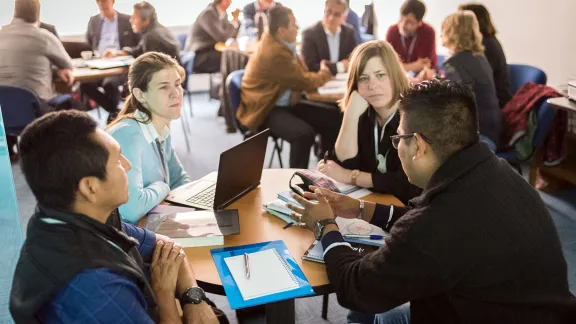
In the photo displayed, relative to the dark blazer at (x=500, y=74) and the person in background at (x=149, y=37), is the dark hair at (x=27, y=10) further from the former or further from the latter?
the dark blazer at (x=500, y=74)

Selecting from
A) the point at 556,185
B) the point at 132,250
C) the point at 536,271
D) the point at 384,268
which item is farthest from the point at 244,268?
the point at 556,185

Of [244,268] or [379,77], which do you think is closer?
[244,268]

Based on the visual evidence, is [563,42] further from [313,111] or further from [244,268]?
[244,268]

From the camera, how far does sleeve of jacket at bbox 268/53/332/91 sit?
12.9 feet

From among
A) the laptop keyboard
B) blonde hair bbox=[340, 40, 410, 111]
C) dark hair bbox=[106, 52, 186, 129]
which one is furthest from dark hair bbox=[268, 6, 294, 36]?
the laptop keyboard

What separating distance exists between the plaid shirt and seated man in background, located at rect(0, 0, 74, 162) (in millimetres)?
3165

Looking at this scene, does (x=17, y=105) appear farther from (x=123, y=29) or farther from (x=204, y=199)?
(x=204, y=199)

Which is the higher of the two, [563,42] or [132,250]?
[563,42]

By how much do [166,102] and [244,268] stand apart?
949 millimetres

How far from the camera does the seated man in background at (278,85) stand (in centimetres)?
393

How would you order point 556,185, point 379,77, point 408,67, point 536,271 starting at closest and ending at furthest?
1. point 536,271
2. point 379,77
3. point 556,185
4. point 408,67

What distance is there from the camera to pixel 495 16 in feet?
17.6

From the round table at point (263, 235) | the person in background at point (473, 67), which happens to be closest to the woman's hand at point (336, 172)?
the round table at point (263, 235)

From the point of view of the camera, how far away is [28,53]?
412 cm
